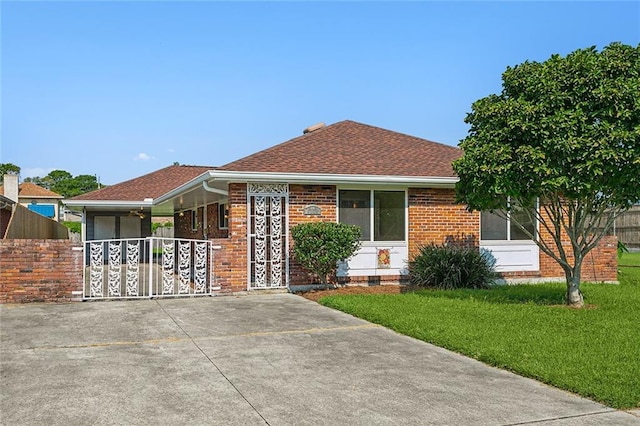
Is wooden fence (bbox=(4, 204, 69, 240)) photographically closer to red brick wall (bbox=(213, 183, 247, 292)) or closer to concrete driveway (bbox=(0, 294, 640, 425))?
red brick wall (bbox=(213, 183, 247, 292))

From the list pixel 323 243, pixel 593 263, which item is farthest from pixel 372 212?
pixel 593 263

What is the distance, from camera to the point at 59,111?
15.8 metres

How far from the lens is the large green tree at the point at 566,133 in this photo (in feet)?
29.6

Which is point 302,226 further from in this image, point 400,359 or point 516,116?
point 400,359

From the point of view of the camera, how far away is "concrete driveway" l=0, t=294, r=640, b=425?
15.4 ft

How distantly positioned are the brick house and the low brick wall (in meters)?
2.88

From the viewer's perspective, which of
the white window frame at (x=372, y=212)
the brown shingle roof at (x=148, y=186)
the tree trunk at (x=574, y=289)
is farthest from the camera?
the brown shingle roof at (x=148, y=186)

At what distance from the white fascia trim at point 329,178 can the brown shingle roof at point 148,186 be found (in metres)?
8.96

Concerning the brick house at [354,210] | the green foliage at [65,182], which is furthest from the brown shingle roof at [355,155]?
the green foliage at [65,182]

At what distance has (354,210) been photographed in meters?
13.5

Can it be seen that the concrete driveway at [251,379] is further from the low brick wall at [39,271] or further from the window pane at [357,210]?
the window pane at [357,210]

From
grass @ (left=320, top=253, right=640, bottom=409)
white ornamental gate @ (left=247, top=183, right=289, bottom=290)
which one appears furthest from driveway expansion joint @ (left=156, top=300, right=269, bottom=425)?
white ornamental gate @ (left=247, top=183, right=289, bottom=290)

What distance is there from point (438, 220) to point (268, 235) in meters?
4.32

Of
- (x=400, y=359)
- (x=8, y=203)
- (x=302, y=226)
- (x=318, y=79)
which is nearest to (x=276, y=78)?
(x=318, y=79)
